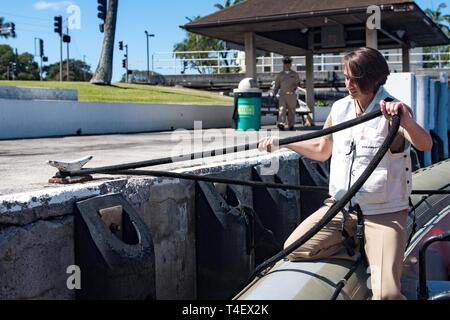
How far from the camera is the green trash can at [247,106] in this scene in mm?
13156

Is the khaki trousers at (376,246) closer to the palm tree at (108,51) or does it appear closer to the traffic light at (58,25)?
the palm tree at (108,51)

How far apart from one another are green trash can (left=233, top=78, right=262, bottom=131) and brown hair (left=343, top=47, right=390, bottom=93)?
9.69m

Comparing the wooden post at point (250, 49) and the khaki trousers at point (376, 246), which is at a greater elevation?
the wooden post at point (250, 49)

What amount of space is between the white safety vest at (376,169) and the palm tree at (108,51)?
23.8 metres

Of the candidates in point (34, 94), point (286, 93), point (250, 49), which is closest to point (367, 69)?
point (286, 93)

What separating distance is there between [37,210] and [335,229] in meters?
1.86

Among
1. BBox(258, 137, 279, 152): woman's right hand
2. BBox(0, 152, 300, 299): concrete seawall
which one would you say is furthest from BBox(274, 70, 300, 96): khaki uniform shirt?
BBox(258, 137, 279, 152): woman's right hand

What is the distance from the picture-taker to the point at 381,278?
335cm

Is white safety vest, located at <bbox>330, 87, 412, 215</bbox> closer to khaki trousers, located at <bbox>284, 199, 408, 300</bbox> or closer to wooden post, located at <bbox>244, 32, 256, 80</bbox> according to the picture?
khaki trousers, located at <bbox>284, 199, 408, 300</bbox>

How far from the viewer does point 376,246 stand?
11.3 feet

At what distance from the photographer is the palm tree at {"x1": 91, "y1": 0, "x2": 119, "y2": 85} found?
25.8 metres

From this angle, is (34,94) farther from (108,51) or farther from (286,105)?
(108,51)

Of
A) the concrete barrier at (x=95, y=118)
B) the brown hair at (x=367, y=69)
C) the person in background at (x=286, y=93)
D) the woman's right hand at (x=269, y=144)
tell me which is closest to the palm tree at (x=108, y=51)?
the concrete barrier at (x=95, y=118)

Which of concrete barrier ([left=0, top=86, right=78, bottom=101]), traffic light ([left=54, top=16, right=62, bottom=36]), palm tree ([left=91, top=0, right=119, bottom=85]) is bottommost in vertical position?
concrete barrier ([left=0, top=86, right=78, bottom=101])
